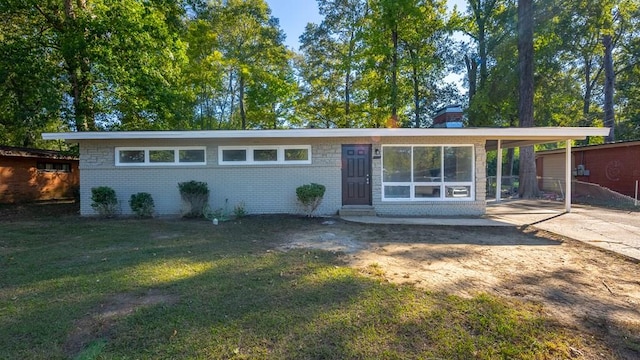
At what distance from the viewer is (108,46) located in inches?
480

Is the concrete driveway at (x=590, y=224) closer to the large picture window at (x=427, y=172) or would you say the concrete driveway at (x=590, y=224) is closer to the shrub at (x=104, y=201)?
the large picture window at (x=427, y=172)

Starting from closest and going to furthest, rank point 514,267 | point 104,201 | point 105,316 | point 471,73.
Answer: point 105,316
point 514,267
point 104,201
point 471,73

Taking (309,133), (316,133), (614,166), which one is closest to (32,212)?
(309,133)

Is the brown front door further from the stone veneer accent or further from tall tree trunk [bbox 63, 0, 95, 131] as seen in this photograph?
tall tree trunk [bbox 63, 0, 95, 131]

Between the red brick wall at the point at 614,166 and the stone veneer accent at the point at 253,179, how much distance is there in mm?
10030

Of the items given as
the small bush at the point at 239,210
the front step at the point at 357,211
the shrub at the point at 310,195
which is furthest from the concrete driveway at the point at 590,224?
the small bush at the point at 239,210

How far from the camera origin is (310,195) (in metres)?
8.89

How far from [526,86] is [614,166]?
225 inches

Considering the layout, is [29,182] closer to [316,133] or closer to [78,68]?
[78,68]

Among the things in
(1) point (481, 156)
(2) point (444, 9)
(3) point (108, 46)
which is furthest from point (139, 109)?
(2) point (444, 9)

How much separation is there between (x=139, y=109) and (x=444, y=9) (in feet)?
59.6

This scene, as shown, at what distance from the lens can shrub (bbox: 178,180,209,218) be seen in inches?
358

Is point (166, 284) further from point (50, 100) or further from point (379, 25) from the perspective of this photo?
point (379, 25)

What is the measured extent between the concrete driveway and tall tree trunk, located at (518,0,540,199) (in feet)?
14.3
